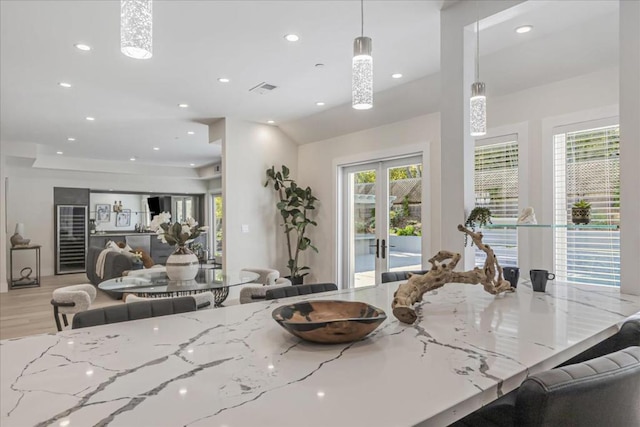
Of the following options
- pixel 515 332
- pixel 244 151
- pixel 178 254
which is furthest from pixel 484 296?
pixel 244 151

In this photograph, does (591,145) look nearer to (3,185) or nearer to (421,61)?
(421,61)

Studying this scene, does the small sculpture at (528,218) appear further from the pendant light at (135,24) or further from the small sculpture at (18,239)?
the small sculpture at (18,239)

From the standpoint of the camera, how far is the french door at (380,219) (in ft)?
16.4

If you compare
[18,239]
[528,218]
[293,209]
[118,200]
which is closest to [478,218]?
[528,218]

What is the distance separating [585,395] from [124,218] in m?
11.7

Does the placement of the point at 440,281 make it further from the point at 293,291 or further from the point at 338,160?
the point at 338,160

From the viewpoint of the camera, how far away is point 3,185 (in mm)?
7141

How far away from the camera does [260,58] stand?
369 centimetres

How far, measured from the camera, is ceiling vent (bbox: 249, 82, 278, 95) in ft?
14.6

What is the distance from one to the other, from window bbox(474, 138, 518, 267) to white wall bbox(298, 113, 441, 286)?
0.62 metres

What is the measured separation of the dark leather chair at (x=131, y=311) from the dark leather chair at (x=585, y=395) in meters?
1.34

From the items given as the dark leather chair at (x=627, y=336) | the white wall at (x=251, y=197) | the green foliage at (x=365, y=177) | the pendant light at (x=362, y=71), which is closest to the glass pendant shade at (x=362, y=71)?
the pendant light at (x=362, y=71)

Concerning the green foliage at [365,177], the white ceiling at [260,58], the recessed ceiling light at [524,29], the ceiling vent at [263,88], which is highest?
the ceiling vent at [263,88]

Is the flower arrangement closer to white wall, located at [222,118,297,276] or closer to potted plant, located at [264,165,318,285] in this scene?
white wall, located at [222,118,297,276]
